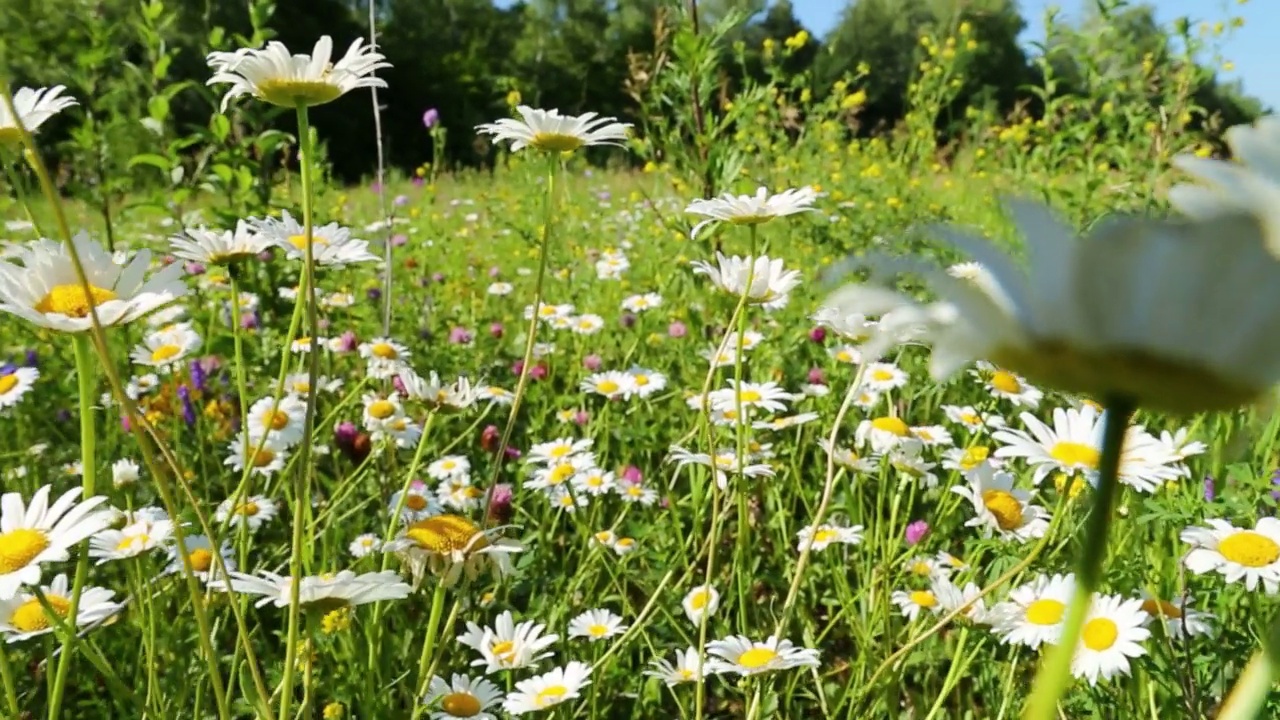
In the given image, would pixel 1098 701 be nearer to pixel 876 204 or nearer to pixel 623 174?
pixel 876 204

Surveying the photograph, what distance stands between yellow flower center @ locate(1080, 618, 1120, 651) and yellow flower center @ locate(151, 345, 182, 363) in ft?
3.82

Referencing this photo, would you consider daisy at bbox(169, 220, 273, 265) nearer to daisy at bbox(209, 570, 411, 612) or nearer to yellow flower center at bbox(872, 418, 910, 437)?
daisy at bbox(209, 570, 411, 612)

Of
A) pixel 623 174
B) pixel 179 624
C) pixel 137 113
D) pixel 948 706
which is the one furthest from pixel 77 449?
pixel 623 174

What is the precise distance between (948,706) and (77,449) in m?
1.46

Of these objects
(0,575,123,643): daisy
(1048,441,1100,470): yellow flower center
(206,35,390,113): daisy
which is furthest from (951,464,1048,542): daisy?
(0,575,123,643): daisy

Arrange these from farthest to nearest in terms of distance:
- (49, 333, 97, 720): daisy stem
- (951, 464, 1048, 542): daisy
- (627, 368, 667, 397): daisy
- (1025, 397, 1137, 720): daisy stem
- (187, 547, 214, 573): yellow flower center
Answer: (627, 368, 667, 397): daisy < (187, 547, 214, 573): yellow flower center < (951, 464, 1048, 542): daisy < (49, 333, 97, 720): daisy stem < (1025, 397, 1137, 720): daisy stem

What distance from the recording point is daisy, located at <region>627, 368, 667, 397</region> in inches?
57.9

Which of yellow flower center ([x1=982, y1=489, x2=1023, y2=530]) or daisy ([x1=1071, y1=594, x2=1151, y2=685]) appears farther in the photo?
yellow flower center ([x1=982, y1=489, x2=1023, y2=530])

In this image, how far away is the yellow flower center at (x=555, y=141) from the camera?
0.83 m

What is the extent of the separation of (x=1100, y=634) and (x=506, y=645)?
0.55 meters

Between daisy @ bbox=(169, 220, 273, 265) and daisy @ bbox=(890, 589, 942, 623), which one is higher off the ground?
daisy @ bbox=(169, 220, 273, 265)

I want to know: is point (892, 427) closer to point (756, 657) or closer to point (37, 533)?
point (756, 657)

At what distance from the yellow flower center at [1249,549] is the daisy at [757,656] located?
0.37m

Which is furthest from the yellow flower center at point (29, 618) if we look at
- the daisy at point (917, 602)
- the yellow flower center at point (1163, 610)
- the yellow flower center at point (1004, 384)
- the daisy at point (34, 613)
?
the yellow flower center at point (1004, 384)
